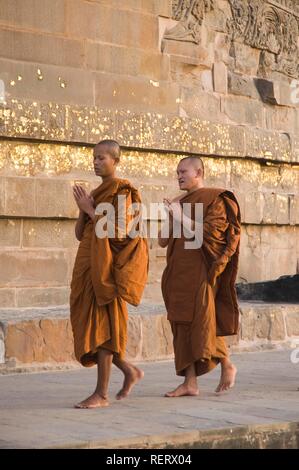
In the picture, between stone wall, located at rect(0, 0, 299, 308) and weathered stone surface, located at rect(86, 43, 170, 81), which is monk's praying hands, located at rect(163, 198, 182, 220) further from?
weathered stone surface, located at rect(86, 43, 170, 81)

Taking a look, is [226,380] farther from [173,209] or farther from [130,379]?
[173,209]

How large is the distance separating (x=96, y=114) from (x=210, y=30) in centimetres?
231

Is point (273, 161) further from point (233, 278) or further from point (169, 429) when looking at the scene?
point (169, 429)

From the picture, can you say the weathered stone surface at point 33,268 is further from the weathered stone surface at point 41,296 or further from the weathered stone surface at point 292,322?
the weathered stone surface at point 292,322

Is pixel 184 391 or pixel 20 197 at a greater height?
pixel 20 197

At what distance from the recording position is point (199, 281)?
7715mm

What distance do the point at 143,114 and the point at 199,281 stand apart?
3.46m

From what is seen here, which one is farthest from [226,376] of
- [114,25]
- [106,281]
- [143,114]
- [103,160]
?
[114,25]

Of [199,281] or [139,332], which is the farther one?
[139,332]

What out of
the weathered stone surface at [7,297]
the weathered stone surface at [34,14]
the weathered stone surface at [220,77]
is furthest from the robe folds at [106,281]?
the weathered stone surface at [220,77]

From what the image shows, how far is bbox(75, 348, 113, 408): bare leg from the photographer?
6.95 metres

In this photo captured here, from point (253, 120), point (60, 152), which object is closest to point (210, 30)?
point (253, 120)

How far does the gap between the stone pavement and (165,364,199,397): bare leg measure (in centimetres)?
10

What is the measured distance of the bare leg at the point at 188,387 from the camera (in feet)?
24.9
